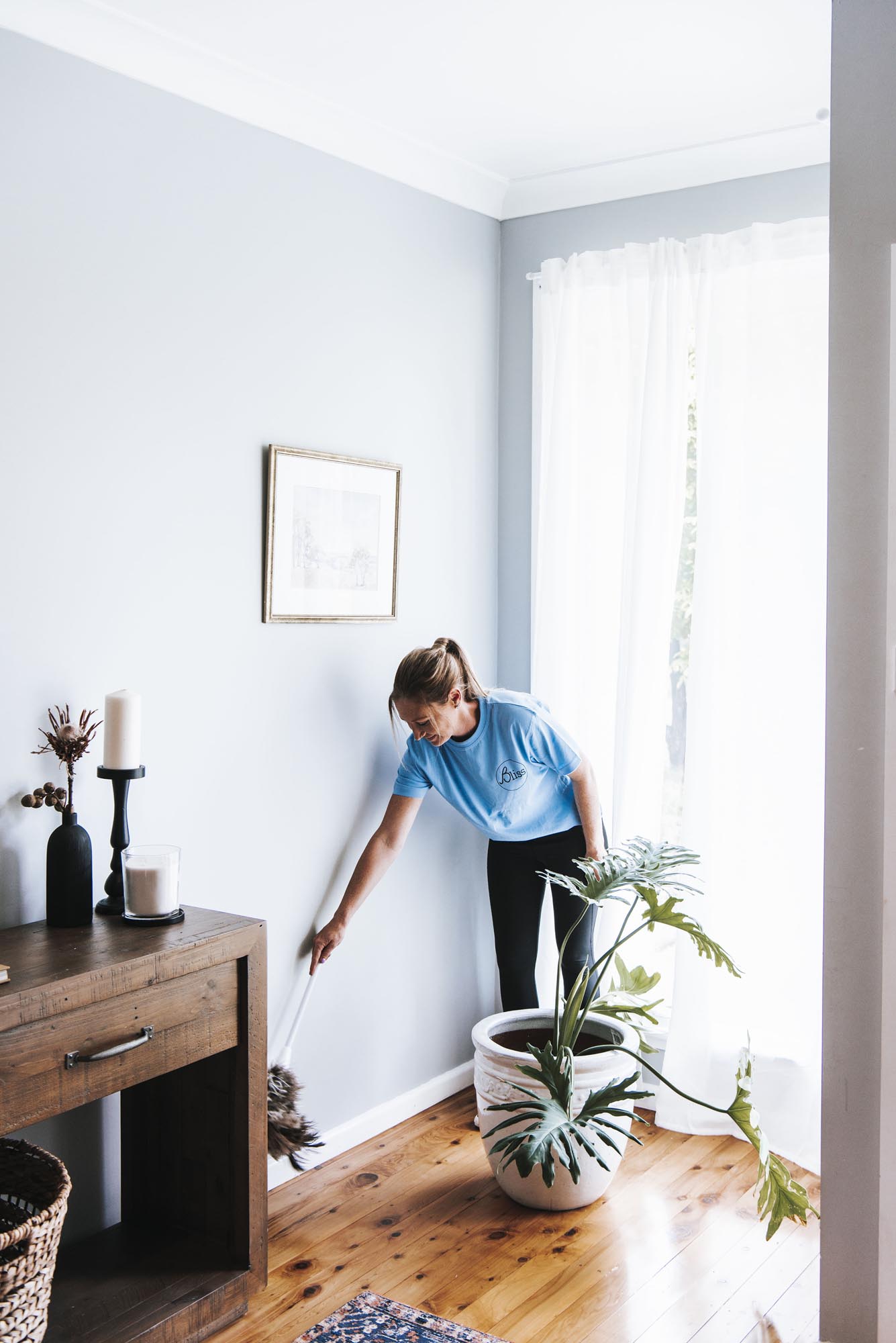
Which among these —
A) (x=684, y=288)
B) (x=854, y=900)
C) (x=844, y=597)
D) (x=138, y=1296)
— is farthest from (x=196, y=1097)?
(x=684, y=288)

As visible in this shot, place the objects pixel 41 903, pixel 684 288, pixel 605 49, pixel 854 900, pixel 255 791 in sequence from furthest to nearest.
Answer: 1. pixel 684 288
2. pixel 255 791
3. pixel 605 49
4. pixel 41 903
5. pixel 854 900

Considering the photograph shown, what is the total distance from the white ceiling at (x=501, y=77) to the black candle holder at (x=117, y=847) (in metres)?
1.48

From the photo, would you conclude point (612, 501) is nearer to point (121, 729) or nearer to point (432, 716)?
point (432, 716)

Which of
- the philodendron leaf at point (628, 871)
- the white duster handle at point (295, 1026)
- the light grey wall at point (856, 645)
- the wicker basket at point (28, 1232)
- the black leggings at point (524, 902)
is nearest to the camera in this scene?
the wicker basket at point (28, 1232)

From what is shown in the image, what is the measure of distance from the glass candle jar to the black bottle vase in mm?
76

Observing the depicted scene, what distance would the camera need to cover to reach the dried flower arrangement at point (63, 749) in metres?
2.33

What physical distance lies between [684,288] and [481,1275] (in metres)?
2.52

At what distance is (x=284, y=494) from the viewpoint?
289cm

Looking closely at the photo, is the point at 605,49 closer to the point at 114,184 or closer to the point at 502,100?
the point at 502,100

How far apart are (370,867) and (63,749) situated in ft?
3.19

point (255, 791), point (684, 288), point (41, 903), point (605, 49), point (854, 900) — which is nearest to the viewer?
point (854, 900)

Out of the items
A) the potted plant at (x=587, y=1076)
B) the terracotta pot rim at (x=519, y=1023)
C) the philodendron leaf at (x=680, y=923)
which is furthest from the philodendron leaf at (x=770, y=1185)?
the terracotta pot rim at (x=519, y=1023)

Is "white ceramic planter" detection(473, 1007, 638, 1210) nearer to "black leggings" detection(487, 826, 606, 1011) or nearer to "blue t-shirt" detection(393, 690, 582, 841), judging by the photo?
"black leggings" detection(487, 826, 606, 1011)

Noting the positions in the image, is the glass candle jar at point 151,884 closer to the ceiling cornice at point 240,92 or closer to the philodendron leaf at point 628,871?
the philodendron leaf at point 628,871
